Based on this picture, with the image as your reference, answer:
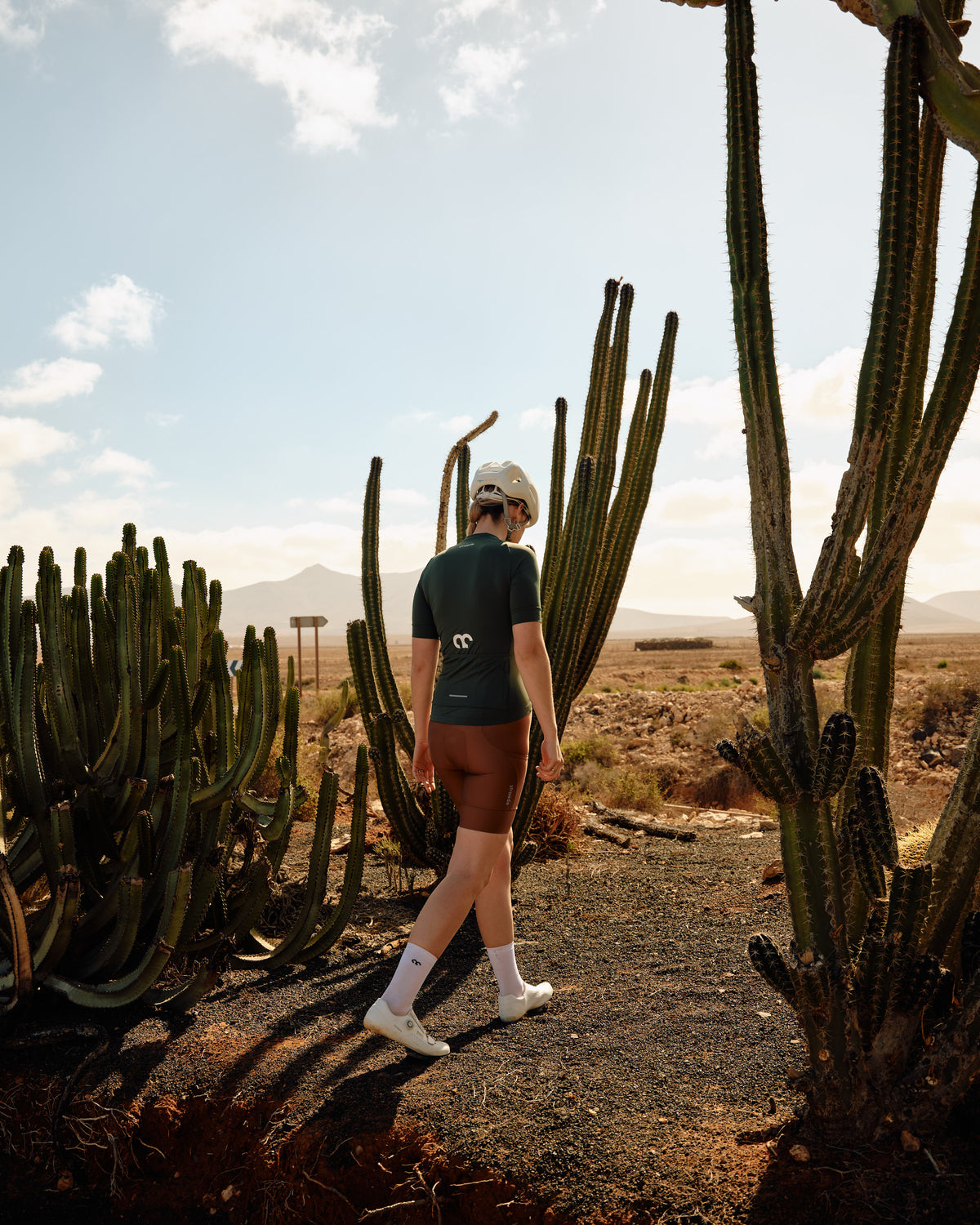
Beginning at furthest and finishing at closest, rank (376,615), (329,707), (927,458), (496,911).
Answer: (329,707), (376,615), (496,911), (927,458)

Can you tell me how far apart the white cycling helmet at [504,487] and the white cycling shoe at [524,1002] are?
6.26 feet

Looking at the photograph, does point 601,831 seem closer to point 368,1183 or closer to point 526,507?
point 526,507

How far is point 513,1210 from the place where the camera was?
96.3 inches

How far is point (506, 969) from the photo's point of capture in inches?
138

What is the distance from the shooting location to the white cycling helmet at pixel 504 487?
11.8 ft

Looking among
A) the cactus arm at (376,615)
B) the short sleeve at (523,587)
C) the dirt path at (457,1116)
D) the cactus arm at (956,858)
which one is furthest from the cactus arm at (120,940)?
the cactus arm at (956,858)

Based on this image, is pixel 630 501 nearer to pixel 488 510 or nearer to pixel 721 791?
pixel 488 510

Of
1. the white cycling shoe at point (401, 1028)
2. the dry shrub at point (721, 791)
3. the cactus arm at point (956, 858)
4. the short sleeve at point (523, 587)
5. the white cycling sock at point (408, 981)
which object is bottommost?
the dry shrub at point (721, 791)

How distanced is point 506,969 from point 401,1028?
56 cm

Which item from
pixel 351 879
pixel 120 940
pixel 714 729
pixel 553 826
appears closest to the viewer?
pixel 120 940

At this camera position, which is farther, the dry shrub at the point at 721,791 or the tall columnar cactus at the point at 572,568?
the dry shrub at the point at 721,791

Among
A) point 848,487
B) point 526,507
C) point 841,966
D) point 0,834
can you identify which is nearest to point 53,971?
point 0,834

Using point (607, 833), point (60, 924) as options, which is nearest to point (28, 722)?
point (60, 924)

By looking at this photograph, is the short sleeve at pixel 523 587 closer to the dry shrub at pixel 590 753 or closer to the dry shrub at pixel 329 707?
the dry shrub at pixel 590 753
